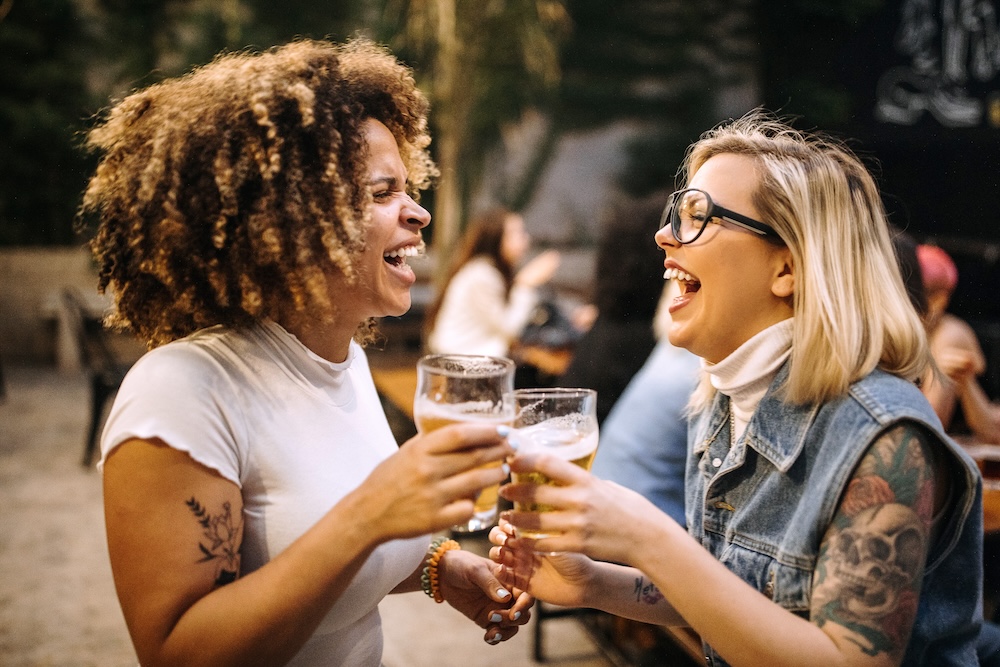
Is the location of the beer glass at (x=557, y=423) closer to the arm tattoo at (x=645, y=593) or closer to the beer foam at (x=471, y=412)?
the beer foam at (x=471, y=412)

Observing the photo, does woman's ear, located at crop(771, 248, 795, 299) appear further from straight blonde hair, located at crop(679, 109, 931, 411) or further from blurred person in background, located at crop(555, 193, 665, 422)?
blurred person in background, located at crop(555, 193, 665, 422)

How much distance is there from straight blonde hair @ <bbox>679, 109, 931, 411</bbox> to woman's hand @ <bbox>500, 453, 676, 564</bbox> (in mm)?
405

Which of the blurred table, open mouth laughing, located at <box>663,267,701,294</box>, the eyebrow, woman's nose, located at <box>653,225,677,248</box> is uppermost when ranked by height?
the eyebrow

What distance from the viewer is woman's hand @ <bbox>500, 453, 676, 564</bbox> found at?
1115mm

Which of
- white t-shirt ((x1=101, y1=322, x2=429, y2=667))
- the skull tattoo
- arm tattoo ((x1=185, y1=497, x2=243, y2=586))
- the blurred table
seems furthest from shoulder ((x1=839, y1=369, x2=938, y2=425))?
the blurred table

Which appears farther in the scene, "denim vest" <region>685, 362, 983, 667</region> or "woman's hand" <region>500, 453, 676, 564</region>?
"denim vest" <region>685, 362, 983, 667</region>

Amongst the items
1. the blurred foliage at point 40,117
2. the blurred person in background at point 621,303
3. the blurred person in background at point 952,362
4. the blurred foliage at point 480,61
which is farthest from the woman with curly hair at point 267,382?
the blurred foliage at point 40,117

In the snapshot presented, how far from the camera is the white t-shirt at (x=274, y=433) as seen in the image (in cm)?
120

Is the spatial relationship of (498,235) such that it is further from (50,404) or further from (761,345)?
(50,404)

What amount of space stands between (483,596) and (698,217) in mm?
887

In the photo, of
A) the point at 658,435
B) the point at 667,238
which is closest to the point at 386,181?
the point at 667,238

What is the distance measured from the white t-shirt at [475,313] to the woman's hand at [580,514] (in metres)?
3.72

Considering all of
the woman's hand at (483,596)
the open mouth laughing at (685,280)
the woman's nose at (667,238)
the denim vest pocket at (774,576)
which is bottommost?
the woman's hand at (483,596)

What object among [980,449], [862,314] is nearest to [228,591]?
[862,314]
